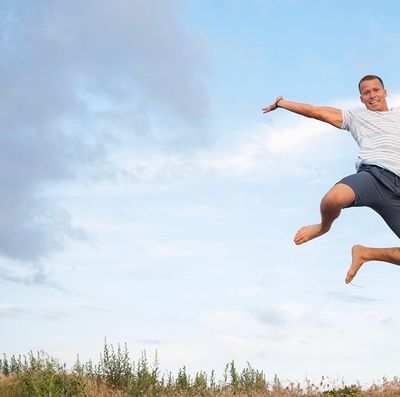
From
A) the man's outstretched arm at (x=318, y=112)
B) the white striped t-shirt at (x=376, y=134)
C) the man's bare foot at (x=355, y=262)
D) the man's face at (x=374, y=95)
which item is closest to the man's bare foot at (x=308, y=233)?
the man's bare foot at (x=355, y=262)

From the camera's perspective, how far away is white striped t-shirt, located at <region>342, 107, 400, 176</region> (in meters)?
8.65

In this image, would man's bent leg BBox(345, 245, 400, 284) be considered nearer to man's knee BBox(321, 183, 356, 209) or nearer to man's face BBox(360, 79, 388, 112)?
man's knee BBox(321, 183, 356, 209)

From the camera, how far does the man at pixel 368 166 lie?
854 cm

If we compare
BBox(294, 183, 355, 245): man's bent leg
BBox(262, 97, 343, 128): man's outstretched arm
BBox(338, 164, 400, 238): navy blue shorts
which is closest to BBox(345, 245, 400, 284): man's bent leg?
BBox(294, 183, 355, 245): man's bent leg

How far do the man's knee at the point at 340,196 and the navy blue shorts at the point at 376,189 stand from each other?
0.05 meters

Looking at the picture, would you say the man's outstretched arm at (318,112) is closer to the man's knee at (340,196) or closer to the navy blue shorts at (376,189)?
the navy blue shorts at (376,189)

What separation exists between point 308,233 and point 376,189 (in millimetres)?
1165

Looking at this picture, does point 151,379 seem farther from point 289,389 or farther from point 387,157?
point 387,157

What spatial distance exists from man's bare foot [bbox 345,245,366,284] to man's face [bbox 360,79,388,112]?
1746 mm

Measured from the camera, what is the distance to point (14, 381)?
13.8 metres

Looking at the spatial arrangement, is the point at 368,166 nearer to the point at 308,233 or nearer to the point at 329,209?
the point at 329,209

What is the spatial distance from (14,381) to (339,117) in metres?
7.88

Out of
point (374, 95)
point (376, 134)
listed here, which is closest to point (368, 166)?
point (376, 134)

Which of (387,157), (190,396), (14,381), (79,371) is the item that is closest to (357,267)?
(387,157)
